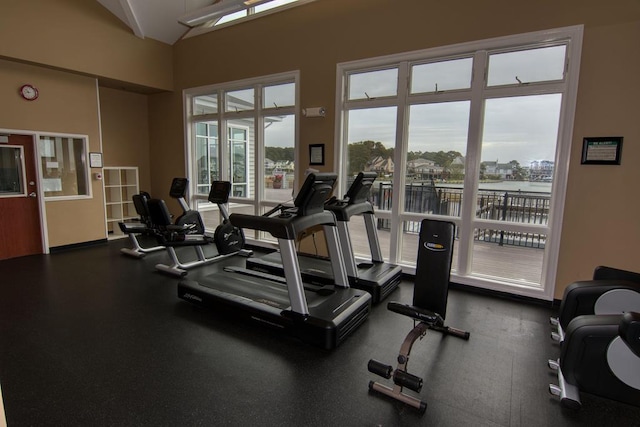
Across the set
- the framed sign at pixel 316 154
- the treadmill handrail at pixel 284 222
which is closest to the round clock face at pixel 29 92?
the framed sign at pixel 316 154

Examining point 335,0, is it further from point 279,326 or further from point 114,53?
point 279,326

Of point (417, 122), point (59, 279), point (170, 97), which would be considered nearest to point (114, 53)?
point (170, 97)

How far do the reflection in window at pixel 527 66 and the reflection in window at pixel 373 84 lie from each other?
4.01 feet

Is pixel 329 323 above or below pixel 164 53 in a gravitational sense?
below

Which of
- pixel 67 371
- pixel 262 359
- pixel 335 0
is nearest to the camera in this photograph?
pixel 67 371

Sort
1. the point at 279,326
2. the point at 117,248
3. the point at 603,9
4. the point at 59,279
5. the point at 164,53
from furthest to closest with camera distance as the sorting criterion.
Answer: the point at 164,53
the point at 117,248
the point at 59,279
the point at 603,9
the point at 279,326

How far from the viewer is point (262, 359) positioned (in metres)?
2.75

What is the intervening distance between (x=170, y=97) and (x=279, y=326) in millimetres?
5998

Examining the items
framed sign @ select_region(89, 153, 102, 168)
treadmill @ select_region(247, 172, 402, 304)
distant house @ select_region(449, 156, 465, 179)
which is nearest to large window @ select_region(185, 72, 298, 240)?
framed sign @ select_region(89, 153, 102, 168)

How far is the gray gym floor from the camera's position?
215 cm

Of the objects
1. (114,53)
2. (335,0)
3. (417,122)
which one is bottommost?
(417,122)

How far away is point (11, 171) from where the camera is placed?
533 centimetres

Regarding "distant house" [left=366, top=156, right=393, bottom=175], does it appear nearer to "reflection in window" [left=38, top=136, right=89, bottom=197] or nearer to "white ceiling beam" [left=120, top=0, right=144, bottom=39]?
"white ceiling beam" [left=120, top=0, right=144, bottom=39]

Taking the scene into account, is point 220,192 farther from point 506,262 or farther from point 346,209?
point 506,262
